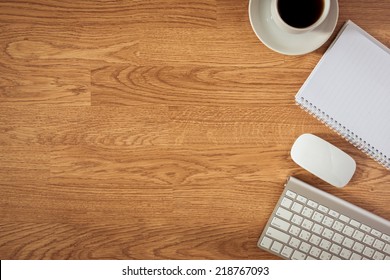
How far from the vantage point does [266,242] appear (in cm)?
82

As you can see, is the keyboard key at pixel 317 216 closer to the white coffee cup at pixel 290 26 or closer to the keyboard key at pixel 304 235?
the keyboard key at pixel 304 235

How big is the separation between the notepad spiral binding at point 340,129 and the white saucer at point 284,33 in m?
0.08

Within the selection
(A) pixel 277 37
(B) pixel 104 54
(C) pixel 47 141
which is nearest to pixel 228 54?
(A) pixel 277 37

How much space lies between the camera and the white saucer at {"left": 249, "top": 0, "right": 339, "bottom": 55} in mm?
756

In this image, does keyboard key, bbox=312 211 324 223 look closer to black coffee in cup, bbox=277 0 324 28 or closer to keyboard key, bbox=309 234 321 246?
keyboard key, bbox=309 234 321 246

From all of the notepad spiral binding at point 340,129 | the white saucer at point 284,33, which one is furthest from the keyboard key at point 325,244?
the white saucer at point 284,33

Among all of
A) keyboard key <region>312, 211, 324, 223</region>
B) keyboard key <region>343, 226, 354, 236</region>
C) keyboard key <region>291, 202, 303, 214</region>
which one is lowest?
keyboard key <region>343, 226, 354, 236</region>

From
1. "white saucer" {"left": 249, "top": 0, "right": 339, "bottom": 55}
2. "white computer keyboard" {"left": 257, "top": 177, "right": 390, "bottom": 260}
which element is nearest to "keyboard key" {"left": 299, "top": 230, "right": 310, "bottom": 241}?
"white computer keyboard" {"left": 257, "top": 177, "right": 390, "bottom": 260}

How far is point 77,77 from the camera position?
81 centimetres

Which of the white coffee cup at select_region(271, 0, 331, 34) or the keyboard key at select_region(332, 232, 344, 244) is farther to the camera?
the keyboard key at select_region(332, 232, 344, 244)

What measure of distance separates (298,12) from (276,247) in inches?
14.2

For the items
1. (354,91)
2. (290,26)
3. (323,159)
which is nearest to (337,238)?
(323,159)

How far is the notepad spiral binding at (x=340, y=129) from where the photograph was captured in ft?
2.61

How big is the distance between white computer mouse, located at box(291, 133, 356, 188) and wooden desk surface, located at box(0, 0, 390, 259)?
0.06ft
